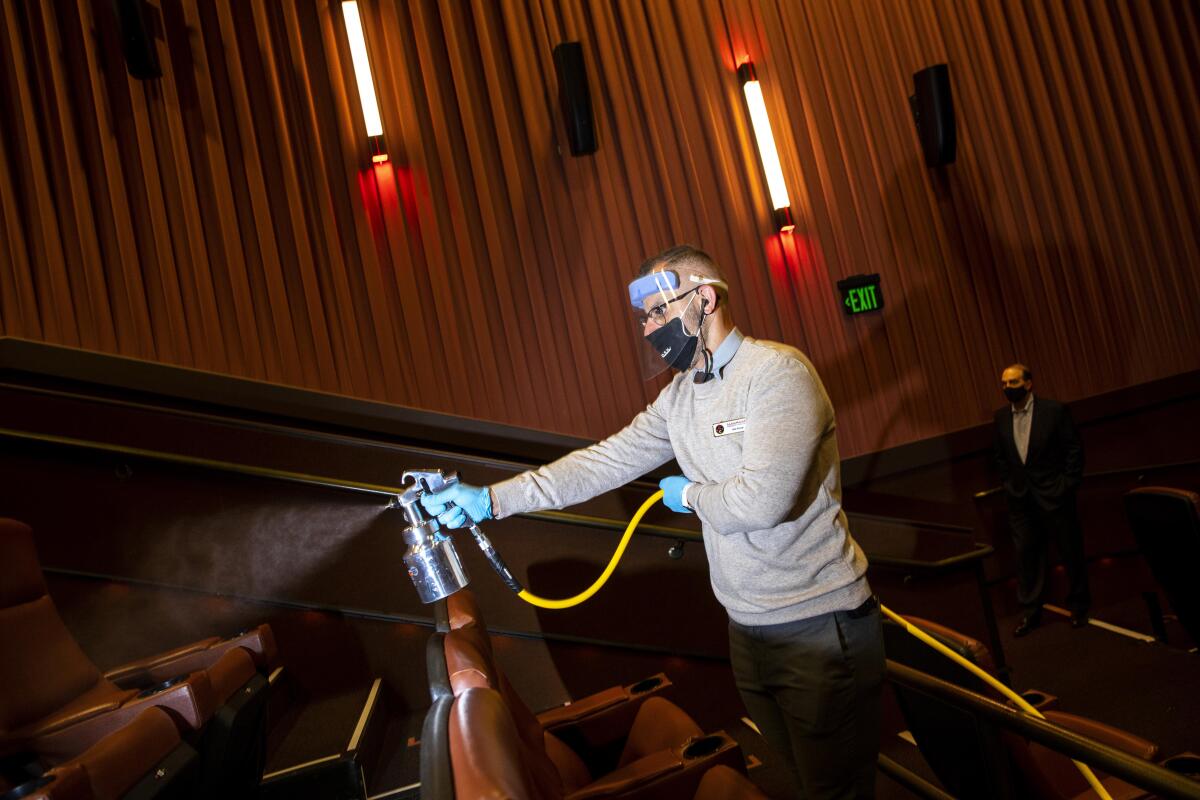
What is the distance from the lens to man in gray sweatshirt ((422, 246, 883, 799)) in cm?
164

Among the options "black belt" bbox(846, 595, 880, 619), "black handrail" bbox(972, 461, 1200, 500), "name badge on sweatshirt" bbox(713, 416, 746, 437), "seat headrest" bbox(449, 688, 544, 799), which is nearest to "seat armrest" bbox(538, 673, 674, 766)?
"black belt" bbox(846, 595, 880, 619)

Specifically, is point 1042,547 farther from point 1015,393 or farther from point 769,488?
point 769,488

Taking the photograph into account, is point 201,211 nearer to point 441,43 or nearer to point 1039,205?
point 441,43

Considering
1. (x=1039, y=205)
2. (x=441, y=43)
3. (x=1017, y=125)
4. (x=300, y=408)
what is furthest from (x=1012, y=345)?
(x=300, y=408)

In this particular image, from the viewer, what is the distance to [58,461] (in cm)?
302

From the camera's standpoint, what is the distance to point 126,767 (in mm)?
1488

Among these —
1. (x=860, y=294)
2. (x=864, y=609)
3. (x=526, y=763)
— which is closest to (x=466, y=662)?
(x=526, y=763)

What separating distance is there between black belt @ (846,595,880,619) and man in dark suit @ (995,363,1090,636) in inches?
127

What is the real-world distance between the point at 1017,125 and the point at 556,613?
14.0 feet

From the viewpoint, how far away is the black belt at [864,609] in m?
1.71

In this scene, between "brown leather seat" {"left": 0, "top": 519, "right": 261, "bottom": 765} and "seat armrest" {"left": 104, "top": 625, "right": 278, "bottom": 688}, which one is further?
"seat armrest" {"left": 104, "top": 625, "right": 278, "bottom": 688}

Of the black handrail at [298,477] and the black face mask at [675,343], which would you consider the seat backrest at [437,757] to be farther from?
the black handrail at [298,477]

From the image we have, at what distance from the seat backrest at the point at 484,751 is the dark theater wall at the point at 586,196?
9.26 feet

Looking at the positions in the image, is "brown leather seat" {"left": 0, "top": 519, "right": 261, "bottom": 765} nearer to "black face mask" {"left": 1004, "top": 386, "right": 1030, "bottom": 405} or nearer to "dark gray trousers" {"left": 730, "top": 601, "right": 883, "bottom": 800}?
"dark gray trousers" {"left": 730, "top": 601, "right": 883, "bottom": 800}
